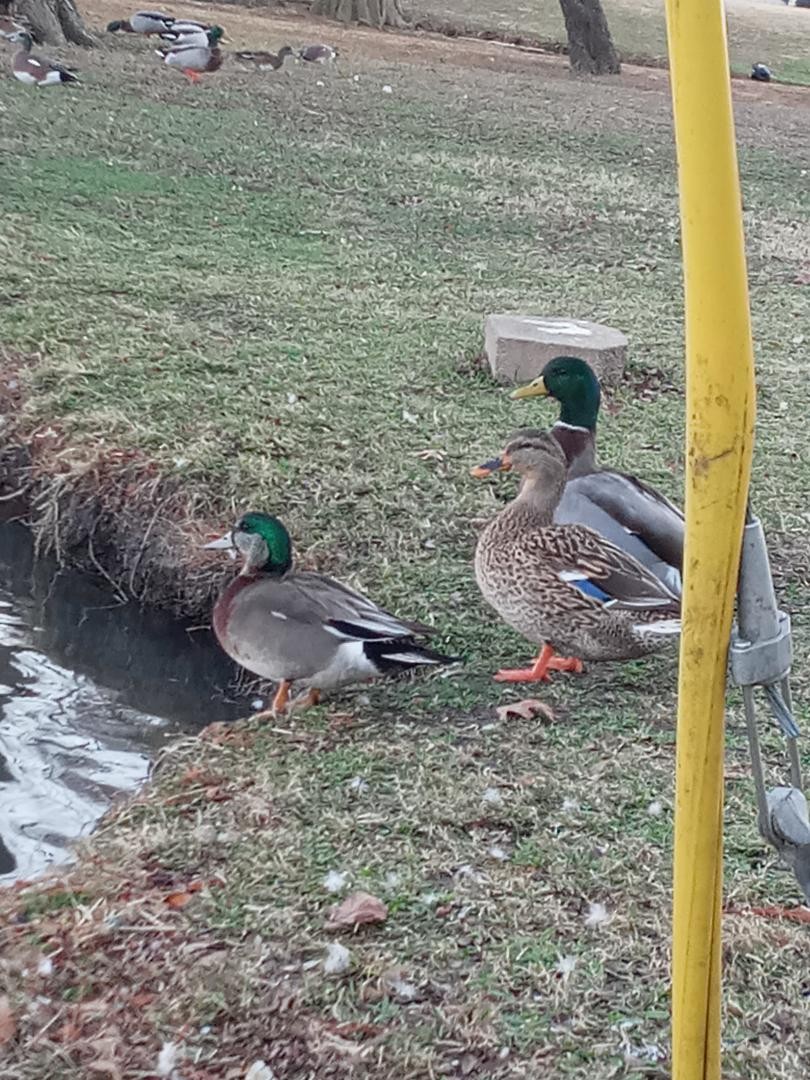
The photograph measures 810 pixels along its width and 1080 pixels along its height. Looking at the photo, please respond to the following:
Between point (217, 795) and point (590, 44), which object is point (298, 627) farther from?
point (590, 44)

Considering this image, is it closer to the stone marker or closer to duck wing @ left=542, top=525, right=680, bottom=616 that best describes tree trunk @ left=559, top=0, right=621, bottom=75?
the stone marker

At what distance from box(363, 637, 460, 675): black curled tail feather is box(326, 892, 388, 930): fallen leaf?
0.97m

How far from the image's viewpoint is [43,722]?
430 centimetres

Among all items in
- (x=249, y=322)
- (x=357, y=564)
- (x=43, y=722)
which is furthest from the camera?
(x=249, y=322)

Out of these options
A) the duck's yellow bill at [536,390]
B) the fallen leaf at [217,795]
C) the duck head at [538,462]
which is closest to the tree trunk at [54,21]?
the duck's yellow bill at [536,390]

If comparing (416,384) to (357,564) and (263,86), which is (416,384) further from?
(263,86)

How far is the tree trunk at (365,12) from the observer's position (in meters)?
22.0

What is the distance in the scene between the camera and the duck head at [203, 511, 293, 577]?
414cm

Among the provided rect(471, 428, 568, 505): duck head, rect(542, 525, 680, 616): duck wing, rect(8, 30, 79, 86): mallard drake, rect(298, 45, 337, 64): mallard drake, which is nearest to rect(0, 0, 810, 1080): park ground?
rect(542, 525, 680, 616): duck wing

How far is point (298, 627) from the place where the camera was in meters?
3.90

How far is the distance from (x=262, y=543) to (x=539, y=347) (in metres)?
2.53

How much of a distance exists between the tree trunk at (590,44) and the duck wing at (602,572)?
1520 cm

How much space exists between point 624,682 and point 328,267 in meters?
4.70

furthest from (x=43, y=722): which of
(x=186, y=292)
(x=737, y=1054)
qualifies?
(x=186, y=292)
